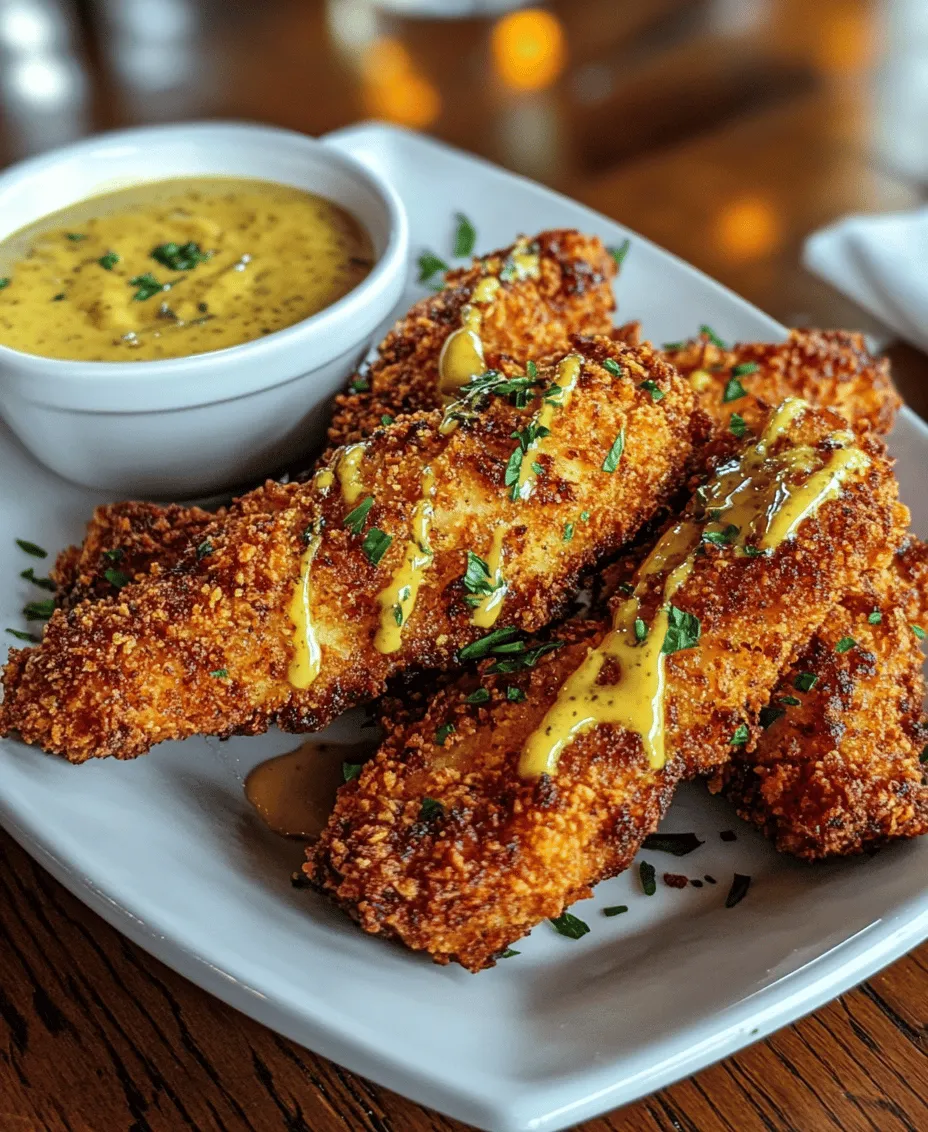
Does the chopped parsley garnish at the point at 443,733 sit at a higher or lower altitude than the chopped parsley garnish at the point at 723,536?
lower

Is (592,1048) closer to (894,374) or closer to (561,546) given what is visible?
(561,546)

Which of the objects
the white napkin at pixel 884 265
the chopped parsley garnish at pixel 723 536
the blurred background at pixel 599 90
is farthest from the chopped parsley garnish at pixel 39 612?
the white napkin at pixel 884 265

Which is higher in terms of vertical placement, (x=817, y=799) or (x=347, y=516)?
(x=347, y=516)

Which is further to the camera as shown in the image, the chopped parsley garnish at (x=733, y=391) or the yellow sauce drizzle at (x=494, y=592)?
the chopped parsley garnish at (x=733, y=391)

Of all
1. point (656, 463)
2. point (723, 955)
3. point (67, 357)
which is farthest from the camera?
point (67, 357)

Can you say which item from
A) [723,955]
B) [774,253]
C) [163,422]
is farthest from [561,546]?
[774,253]

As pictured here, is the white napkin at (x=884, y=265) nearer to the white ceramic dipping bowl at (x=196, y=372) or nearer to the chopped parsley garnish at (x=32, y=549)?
the white ceramic dipping bowl at (x=196, y=372)

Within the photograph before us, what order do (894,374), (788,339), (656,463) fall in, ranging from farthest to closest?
(894,374), (788,339), (656,463)
